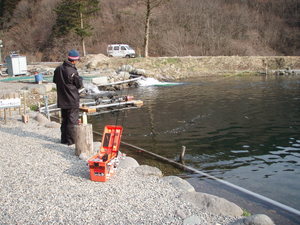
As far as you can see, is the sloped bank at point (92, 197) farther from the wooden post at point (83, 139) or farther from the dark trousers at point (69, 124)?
the dark trousers at point (69, 124)

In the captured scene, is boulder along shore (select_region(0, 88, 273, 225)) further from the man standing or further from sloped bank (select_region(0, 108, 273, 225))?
the man standing

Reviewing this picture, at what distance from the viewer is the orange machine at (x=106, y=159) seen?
6.26 m

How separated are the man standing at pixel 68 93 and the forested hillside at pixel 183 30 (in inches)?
1438

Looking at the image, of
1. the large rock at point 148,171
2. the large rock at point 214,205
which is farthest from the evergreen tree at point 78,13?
the large rock at point 214,205

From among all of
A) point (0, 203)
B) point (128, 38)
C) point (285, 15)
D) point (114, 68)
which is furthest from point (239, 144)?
point (285, 15)

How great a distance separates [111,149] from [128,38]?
43469mm

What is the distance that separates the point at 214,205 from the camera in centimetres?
539

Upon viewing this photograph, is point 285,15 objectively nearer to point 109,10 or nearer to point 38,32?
point 109,10

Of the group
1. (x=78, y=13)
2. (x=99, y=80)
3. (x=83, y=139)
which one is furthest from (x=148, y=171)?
(x=78, y=13)

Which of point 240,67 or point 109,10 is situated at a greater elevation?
point 109,10

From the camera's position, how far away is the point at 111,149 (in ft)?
23.8

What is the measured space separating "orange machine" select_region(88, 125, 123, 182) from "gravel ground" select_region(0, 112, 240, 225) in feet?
0.48

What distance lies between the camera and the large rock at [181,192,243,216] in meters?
5.29

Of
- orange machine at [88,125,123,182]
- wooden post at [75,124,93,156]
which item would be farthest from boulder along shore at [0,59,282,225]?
wooden post at [75,124,93,156]
